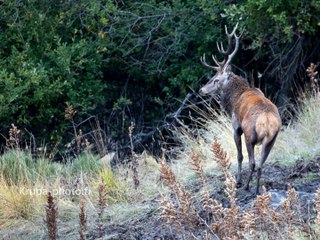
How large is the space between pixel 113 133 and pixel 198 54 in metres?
2.05

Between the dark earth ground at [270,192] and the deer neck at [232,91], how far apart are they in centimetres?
78

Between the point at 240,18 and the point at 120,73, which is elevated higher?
the point at 240,18

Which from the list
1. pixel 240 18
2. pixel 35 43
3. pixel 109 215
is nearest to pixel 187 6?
pixel 240 18

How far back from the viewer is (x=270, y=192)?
7.45 meters

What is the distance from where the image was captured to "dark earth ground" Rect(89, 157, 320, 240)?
288 inches

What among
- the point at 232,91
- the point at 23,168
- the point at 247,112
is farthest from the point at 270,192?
the point at 23,168

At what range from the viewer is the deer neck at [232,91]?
29.0 ft

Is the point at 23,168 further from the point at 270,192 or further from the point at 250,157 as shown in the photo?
the point at 270,192

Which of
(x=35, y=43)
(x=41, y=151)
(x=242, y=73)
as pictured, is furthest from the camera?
(x=242, y=73)

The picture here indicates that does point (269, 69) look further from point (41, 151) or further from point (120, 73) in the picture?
point (41, 151)

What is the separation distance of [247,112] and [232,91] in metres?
1.12

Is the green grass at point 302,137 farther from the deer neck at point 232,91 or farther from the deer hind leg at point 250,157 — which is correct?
the deer hind leg at point 250,157

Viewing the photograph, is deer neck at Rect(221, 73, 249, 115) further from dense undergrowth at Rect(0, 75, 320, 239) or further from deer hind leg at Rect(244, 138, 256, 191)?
deer hind leg at Rect(244, 138, 256, 191)

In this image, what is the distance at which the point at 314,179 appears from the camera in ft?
26.2
